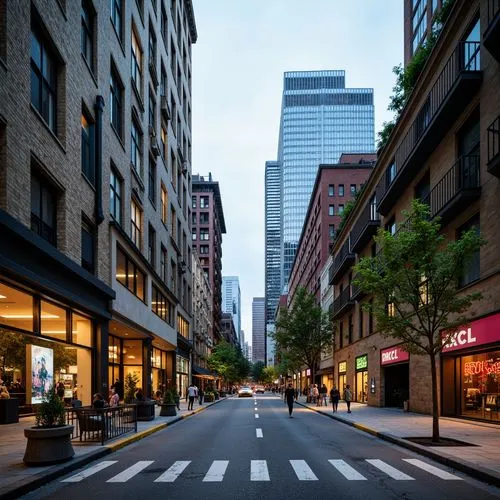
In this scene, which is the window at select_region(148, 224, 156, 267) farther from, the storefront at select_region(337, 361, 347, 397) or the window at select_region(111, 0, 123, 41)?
the storefront at select_region(337, 361, 347, 397)

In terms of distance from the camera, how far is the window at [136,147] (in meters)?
32.8

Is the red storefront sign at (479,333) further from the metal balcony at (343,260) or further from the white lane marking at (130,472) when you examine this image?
the metal balcony at (343,260)

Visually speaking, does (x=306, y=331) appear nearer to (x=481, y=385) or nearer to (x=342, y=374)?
(x=342, y=374)

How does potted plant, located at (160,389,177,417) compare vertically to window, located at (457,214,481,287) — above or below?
below

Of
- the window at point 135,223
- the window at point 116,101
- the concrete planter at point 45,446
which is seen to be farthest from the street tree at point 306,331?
the concrete planter at point 45,446

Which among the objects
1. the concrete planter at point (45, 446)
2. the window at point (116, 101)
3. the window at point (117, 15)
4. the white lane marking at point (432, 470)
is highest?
the window at point (117, 15)

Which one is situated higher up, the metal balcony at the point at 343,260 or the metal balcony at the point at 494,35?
the metal balcony at the point at 494,35

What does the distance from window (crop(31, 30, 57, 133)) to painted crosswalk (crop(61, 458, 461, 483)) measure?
11.6 metres

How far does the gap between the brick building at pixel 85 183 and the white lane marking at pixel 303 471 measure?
338 inches

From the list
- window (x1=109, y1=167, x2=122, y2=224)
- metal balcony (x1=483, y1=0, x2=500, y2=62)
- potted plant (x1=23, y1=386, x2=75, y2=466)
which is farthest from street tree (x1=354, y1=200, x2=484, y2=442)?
window (x1=109, y1=167, x2=122, y2=224)

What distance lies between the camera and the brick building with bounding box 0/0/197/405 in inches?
627

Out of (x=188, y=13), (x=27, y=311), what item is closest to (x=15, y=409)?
(x=27, y=311)

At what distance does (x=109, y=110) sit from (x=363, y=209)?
23.7 metres

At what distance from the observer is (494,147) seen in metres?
20.0
